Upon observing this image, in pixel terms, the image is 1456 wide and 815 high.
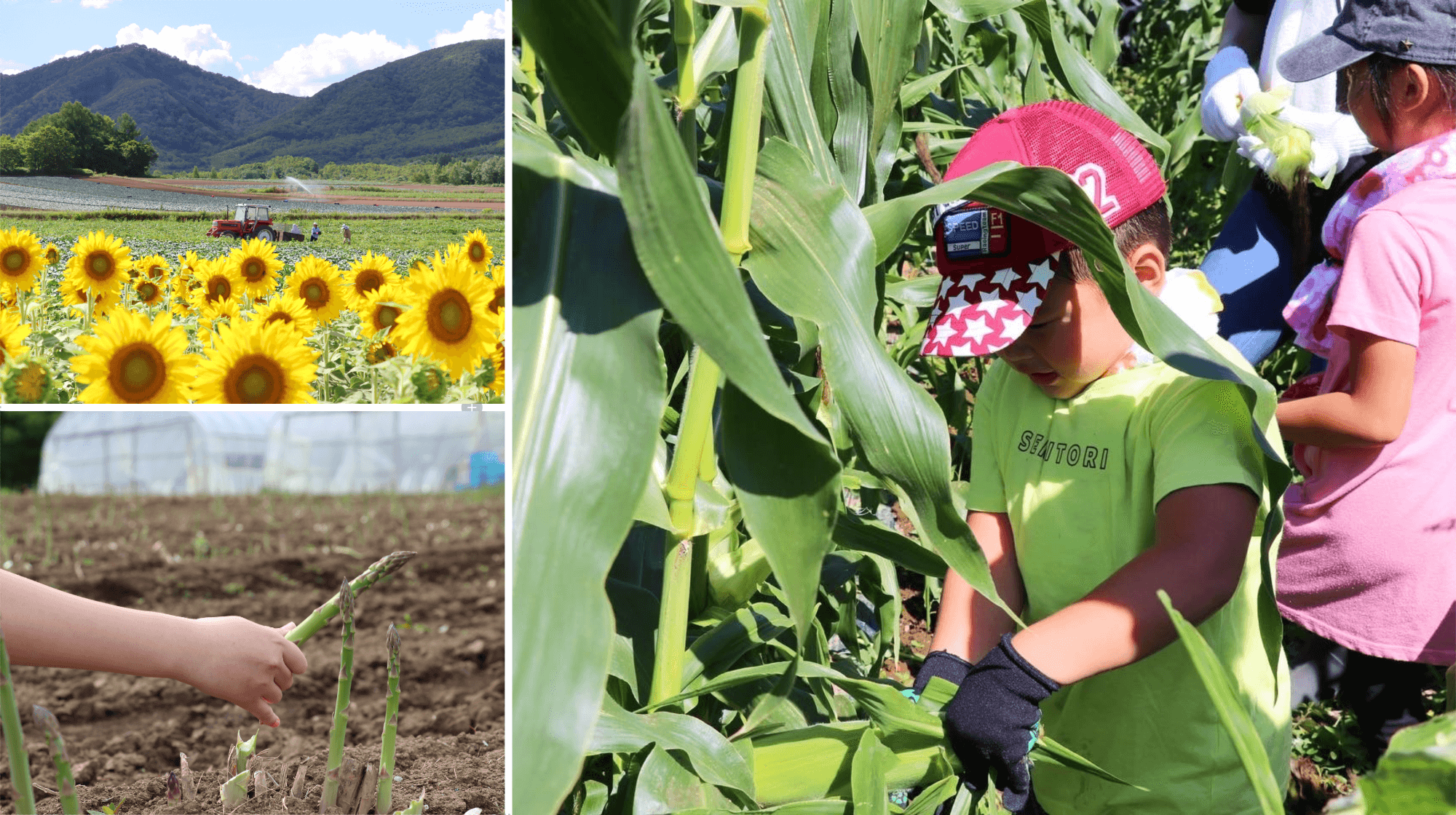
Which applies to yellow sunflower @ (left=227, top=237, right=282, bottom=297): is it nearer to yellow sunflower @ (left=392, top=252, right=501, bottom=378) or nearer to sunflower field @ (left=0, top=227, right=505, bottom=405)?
sunflower field @ (left=0, top=227, right=505, bottom=405)

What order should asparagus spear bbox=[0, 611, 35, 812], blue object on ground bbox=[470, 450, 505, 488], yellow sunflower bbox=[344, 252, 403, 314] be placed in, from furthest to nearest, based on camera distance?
yellow sunflower bbox=[344, 252, 403, 314]
blue object on ground bbox=[470, 450, 505, 488]
asparagus spear bbox=[0, 611, 35, 812]

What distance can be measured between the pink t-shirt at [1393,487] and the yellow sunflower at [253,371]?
118 centimetres

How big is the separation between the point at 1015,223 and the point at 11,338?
1.02 metres

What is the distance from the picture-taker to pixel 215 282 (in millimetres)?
1427

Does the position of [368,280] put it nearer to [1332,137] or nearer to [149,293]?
[149,293]

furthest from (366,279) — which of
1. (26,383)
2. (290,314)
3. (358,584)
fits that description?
(358,584)

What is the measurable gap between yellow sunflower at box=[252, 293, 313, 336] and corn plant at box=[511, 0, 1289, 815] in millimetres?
398

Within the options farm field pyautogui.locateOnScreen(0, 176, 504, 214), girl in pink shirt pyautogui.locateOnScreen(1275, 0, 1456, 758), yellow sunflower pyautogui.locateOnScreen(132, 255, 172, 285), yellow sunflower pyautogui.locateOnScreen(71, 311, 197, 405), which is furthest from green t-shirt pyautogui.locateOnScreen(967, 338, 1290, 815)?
yellow sunflower pyautogui.locateOnScreen(132, 255, 172, 285)

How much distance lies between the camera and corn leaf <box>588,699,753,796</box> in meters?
0.71

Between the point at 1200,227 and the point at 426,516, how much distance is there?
348cm

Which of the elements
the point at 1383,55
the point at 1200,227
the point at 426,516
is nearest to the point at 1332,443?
the point at 1383,55

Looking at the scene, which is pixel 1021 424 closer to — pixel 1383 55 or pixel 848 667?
pixel 848 667

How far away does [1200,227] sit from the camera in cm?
468

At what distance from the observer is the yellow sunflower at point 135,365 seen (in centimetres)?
84
